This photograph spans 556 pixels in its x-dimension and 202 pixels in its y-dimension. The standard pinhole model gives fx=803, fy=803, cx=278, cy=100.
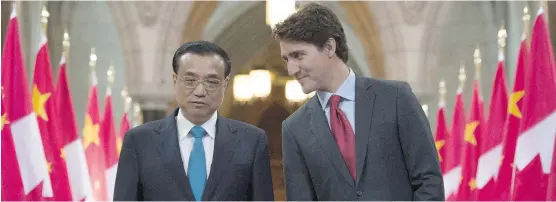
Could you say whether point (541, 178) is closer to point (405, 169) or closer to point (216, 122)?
point (405, 169)

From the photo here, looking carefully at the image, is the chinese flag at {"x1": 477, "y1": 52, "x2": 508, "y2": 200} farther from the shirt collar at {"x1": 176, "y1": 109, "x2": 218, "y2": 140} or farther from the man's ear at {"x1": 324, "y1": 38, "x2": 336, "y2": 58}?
the shirt collar at {"x1": 176, "y1": 109, "x2": 218, "y2": 140}

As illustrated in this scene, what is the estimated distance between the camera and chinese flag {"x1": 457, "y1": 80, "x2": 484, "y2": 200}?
23.5 ft

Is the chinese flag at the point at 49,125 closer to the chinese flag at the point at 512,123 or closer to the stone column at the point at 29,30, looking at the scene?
the stone column at the point at 29,30

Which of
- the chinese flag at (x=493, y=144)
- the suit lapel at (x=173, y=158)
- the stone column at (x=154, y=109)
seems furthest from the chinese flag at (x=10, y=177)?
the chinese flag at (x=493, y=144)

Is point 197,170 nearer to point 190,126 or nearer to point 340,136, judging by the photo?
point 190,126

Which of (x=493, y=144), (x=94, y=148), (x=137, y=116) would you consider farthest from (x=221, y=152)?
(x=137, y=116)

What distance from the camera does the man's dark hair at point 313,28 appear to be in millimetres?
2195

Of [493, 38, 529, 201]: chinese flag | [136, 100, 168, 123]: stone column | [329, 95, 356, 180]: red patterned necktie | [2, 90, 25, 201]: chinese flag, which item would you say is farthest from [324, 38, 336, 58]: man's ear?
[136, 100, 168, 123]: stone column

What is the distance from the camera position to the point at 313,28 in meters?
2.21

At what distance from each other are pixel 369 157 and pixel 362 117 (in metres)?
0.12

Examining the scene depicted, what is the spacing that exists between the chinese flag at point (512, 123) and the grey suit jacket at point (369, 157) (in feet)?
11.5

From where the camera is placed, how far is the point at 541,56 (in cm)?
511

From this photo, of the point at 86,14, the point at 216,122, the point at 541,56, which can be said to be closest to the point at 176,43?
the point at 86,14

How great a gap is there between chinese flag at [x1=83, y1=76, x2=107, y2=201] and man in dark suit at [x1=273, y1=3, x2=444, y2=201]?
5755 mm
